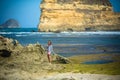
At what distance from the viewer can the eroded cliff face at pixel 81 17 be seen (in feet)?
29.1

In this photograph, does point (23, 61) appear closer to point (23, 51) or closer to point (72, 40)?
point (23, 51)

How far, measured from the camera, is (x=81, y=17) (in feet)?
29.6

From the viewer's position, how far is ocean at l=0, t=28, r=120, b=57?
8.54 metres

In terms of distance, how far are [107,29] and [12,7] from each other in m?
2.52

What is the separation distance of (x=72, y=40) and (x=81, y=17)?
2.11ft

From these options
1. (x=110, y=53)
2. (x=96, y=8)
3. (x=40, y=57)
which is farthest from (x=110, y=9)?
(x=40, y=57)

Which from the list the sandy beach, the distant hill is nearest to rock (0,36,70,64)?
the distant hill

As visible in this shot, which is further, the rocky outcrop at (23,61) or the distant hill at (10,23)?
the distant hill at (10,23)

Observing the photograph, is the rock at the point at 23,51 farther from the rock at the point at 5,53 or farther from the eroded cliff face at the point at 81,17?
the eroded cliff face at the point at 81,17

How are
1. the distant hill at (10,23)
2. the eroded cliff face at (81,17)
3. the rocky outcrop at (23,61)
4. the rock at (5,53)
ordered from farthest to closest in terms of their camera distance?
1. the eroded cliff face at (81,17)
2. the rock at (5,53)
3. the distant hill at (10,23)
4. the rocky outcrop at (23,61)

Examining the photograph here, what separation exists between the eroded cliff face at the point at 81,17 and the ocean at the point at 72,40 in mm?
168

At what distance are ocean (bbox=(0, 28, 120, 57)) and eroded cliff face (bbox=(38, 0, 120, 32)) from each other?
17 cm

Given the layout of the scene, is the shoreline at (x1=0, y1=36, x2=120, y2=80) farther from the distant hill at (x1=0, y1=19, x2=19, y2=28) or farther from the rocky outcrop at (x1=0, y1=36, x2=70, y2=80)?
the distant hill at (x1=0, y1=19, x2=19, y2=28)

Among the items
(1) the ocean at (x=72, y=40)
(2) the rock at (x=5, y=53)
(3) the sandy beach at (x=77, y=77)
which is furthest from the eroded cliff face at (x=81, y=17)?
(3) the sandy beach at (x=77, y=77)
